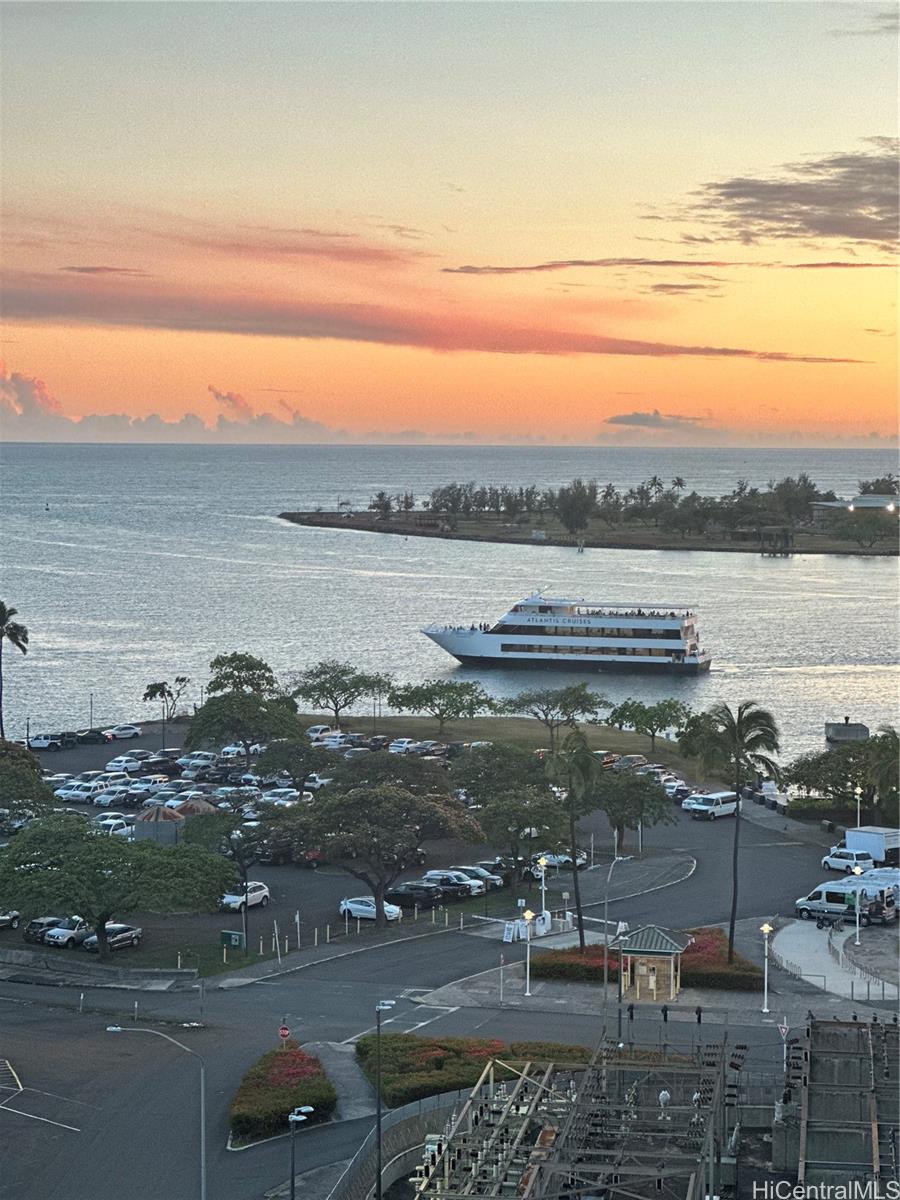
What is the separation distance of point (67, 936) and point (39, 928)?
1.57m

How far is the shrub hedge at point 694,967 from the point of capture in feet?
161

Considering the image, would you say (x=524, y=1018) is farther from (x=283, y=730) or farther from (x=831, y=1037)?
(x=283, y=730)

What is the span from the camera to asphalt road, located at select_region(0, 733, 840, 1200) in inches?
1405

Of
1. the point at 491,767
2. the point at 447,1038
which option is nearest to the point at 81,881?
the point at 447,1038

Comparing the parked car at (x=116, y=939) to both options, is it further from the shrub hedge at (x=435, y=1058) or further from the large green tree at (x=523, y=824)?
the large green tree at (x=523, y=824)

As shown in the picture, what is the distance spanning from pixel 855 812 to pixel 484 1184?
45210mm

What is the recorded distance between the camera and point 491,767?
68.6 metres

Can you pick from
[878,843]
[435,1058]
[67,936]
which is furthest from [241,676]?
[435,1058]

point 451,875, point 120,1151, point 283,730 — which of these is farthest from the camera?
point 283,730

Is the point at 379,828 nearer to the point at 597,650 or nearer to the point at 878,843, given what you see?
the point at 878,843

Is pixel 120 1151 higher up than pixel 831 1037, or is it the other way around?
pixel 831 1037

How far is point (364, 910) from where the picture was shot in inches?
2250

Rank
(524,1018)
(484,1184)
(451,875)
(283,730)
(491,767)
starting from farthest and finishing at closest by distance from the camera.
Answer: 1. (283,730)
2. (491,767)
3. (451,875)
4. (524,1018)
5. (484,1184)

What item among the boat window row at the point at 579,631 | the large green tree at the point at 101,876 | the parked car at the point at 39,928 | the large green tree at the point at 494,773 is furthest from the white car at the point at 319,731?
the boat window row at the point at 579,631
